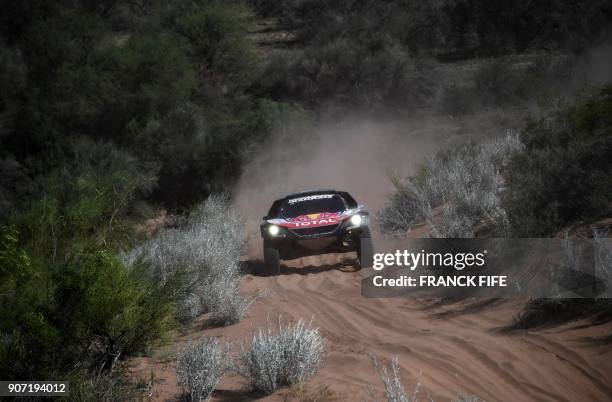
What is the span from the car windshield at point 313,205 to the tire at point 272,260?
30.3 inches

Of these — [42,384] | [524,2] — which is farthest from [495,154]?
[524,2]

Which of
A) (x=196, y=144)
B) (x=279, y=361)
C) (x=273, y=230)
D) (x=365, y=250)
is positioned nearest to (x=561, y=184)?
(x=365, y=250)

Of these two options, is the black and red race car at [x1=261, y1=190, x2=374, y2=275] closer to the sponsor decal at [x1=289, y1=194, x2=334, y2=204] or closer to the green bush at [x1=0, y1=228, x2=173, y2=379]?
the sponsor decal at [x1=289, y1=194, x2=334, y2=204]

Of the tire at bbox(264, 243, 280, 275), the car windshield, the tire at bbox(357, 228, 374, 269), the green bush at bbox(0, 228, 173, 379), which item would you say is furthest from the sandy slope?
the car windshield

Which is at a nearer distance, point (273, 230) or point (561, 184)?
point (561, 184)

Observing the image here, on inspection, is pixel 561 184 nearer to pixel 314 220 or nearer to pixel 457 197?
pixel 457 197

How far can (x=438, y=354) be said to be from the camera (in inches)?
291

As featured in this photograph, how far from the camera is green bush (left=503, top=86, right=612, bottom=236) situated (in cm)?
981

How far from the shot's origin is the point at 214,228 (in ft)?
49.7

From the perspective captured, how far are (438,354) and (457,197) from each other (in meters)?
6.37

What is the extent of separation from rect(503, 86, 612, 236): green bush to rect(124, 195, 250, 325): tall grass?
157 inches

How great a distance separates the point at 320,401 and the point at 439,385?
1.10 m

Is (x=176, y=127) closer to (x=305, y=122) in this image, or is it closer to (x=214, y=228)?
(x=305, y=122)

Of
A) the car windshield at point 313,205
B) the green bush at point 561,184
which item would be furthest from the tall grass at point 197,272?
the green bush at point 561,184
